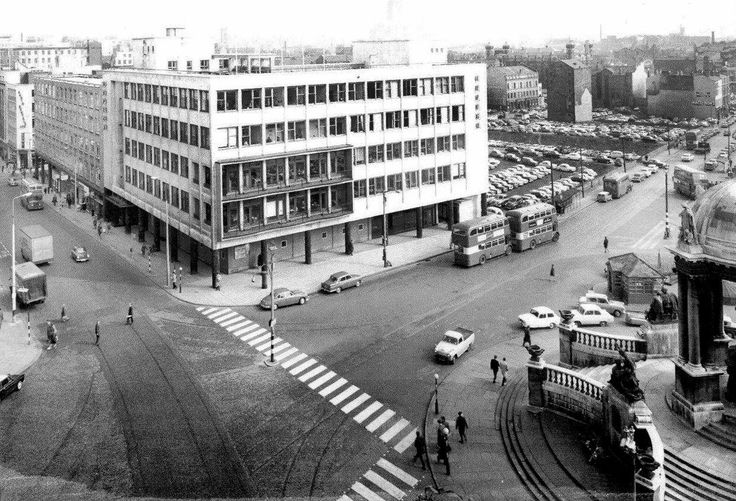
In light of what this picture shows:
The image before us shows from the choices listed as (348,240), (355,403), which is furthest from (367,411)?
(348,240)

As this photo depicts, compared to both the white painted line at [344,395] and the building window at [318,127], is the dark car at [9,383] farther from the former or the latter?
the building window at [318,127]

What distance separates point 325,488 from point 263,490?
2.43 m

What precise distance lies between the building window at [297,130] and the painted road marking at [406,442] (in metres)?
35.0

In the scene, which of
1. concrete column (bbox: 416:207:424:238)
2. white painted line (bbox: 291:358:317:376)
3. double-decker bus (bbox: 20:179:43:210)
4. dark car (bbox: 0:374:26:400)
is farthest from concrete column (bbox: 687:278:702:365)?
double-decker bus (bbox: 20:179:43:210)

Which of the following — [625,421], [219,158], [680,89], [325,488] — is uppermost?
[680,89]

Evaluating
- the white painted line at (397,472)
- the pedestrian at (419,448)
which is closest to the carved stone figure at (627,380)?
the pedestrian at (419,448)

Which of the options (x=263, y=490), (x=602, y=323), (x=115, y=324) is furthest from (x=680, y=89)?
(x=263, y=490)

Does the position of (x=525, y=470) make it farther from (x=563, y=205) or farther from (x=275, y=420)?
(x=563, y=205)

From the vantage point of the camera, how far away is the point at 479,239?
6356cm

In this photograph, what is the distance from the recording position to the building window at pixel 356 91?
65806mm

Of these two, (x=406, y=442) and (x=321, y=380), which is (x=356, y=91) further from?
(x=406, y=442)

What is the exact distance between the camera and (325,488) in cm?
2867

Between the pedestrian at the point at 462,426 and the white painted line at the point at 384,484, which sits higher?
the pedestrian at the point at 462,426

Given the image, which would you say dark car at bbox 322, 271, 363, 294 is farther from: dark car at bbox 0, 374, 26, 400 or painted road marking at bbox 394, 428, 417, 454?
painted road marking at bbox 394, 428, 417, 454
